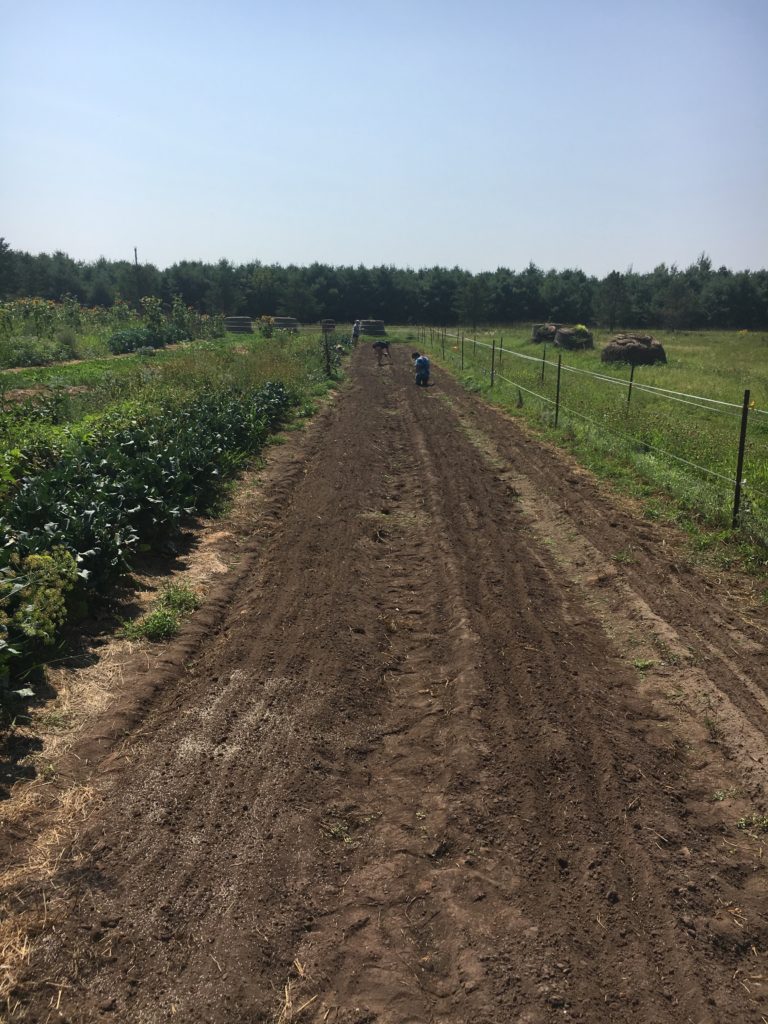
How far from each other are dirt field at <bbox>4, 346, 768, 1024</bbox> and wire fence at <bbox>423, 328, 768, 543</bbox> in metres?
2.40

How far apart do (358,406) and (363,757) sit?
17.1 m

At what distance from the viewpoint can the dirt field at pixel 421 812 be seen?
3.07m

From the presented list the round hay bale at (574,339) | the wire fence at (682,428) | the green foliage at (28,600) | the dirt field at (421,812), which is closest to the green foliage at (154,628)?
the dirt field at (421,812)

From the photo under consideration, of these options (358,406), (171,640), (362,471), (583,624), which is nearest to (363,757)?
(171,640)

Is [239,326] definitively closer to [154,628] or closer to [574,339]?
[574,339]

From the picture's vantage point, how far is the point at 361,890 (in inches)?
141

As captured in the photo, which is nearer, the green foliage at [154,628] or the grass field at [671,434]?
the green foliage at [154,628]

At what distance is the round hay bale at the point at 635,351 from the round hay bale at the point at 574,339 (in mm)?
6581

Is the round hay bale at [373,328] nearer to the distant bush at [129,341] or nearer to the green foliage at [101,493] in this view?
the distant bush at [129,341]

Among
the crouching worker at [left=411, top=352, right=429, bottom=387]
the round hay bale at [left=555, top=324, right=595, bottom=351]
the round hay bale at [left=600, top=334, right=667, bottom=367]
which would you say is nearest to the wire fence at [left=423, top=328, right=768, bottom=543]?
the crouching worker at [left=411, top=352, right=429, bottom=387]

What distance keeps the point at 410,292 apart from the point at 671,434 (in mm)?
70966

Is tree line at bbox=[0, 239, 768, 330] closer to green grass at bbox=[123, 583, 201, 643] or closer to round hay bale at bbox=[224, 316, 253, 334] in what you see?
round hay bale at bbox=[224, 316, 253, 334]

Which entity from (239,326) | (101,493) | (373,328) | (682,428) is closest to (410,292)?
(373,328)

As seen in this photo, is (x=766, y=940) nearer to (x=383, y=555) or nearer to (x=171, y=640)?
(x=171, y=640)
